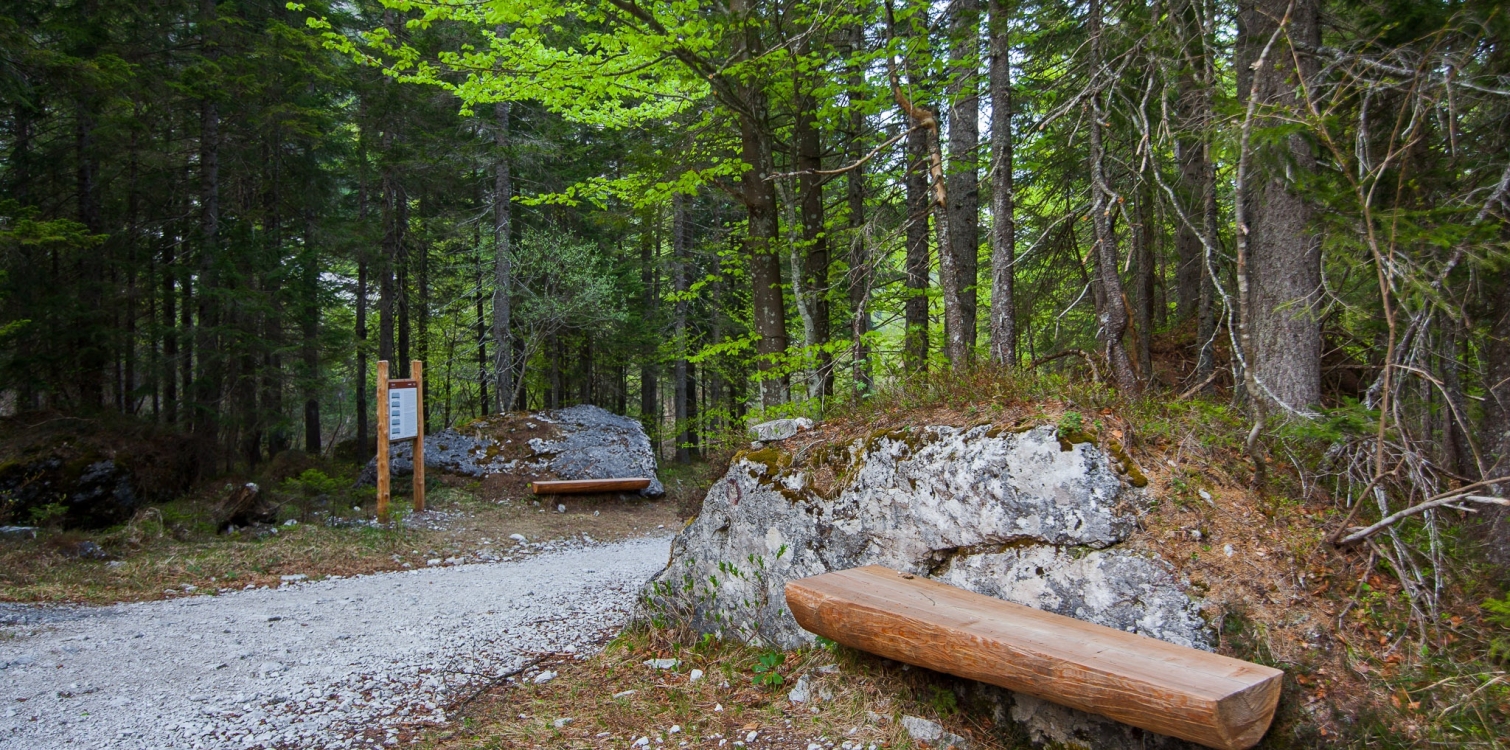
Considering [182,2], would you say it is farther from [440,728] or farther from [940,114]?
[440,728]

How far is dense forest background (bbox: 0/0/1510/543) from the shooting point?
3.71 metres

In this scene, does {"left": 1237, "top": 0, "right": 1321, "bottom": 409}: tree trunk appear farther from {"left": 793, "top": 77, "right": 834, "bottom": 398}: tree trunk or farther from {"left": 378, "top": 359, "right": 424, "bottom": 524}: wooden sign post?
{"left": 378, "top": 359, "right": 424, "bottom": 524}: wooden sign post

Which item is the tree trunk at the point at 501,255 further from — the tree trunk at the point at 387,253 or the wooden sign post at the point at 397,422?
the wooden sign post at the point at 397,422

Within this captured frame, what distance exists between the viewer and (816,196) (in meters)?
8.03

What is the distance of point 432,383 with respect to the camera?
24938 mm

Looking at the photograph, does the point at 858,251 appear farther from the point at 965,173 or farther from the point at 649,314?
the point at 649,314

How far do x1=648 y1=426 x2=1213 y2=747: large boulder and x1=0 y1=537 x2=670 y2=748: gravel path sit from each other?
1.32 metres

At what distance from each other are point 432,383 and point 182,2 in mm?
14690

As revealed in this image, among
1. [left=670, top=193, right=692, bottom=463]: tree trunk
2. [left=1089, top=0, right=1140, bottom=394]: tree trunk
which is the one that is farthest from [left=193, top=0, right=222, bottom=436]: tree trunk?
[left=1089, top=0, right=1140, bottom=394]: tree trunk

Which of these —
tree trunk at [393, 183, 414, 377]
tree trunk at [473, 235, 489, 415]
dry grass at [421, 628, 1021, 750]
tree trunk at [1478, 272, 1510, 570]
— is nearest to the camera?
tree trunk at [1478, 272, 1510, 570]

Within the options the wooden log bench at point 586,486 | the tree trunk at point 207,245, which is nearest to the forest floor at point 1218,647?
the wooden log bench at point 586,486

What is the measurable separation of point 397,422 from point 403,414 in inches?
5.6

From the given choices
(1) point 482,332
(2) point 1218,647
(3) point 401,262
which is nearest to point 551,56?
(2) point 1218,647

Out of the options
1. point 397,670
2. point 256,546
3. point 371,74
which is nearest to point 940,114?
point 397,670
